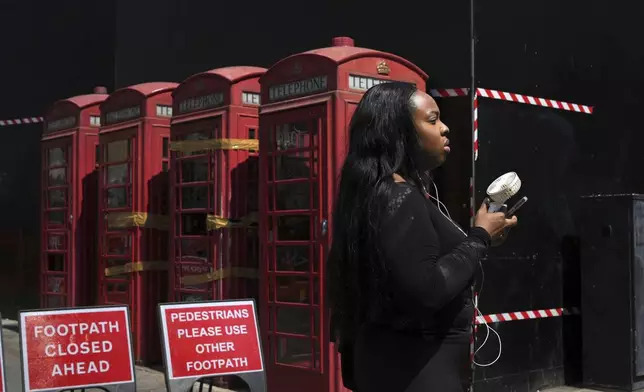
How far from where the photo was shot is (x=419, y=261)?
273 cm

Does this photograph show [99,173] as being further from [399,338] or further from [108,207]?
[399,338]

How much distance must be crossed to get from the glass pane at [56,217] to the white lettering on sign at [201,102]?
2.93 meters

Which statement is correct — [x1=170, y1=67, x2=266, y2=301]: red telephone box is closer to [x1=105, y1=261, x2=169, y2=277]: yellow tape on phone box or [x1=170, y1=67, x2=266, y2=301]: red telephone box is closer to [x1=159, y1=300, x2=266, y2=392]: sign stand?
Result: [x1=105, y1=261, x2=169, y2=277]: yellow tape on phone box

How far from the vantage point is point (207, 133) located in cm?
816

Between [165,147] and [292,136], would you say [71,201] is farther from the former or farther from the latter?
[292,136]

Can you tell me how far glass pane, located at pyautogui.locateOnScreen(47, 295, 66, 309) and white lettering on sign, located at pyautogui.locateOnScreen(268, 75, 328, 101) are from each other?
4.70 metres

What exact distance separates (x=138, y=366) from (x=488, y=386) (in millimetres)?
3877

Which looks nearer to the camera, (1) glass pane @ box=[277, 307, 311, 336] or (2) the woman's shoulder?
(2) the woman's shoulder

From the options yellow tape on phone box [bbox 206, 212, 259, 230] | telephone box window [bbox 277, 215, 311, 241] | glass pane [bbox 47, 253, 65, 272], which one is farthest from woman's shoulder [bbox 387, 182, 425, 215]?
glass pane [bbox 47, 253, 65, 272]

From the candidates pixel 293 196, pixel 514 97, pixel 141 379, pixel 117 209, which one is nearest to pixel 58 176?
pixel 117 209

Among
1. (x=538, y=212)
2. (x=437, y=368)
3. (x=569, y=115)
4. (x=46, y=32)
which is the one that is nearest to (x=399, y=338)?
(x=437, y=368)

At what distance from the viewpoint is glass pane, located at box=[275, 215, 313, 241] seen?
7.02 meters

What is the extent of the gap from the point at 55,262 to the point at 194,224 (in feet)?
10.2

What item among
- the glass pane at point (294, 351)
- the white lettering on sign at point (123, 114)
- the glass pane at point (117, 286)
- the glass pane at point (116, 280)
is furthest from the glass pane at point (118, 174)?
the glass pane at point (294, 351)
